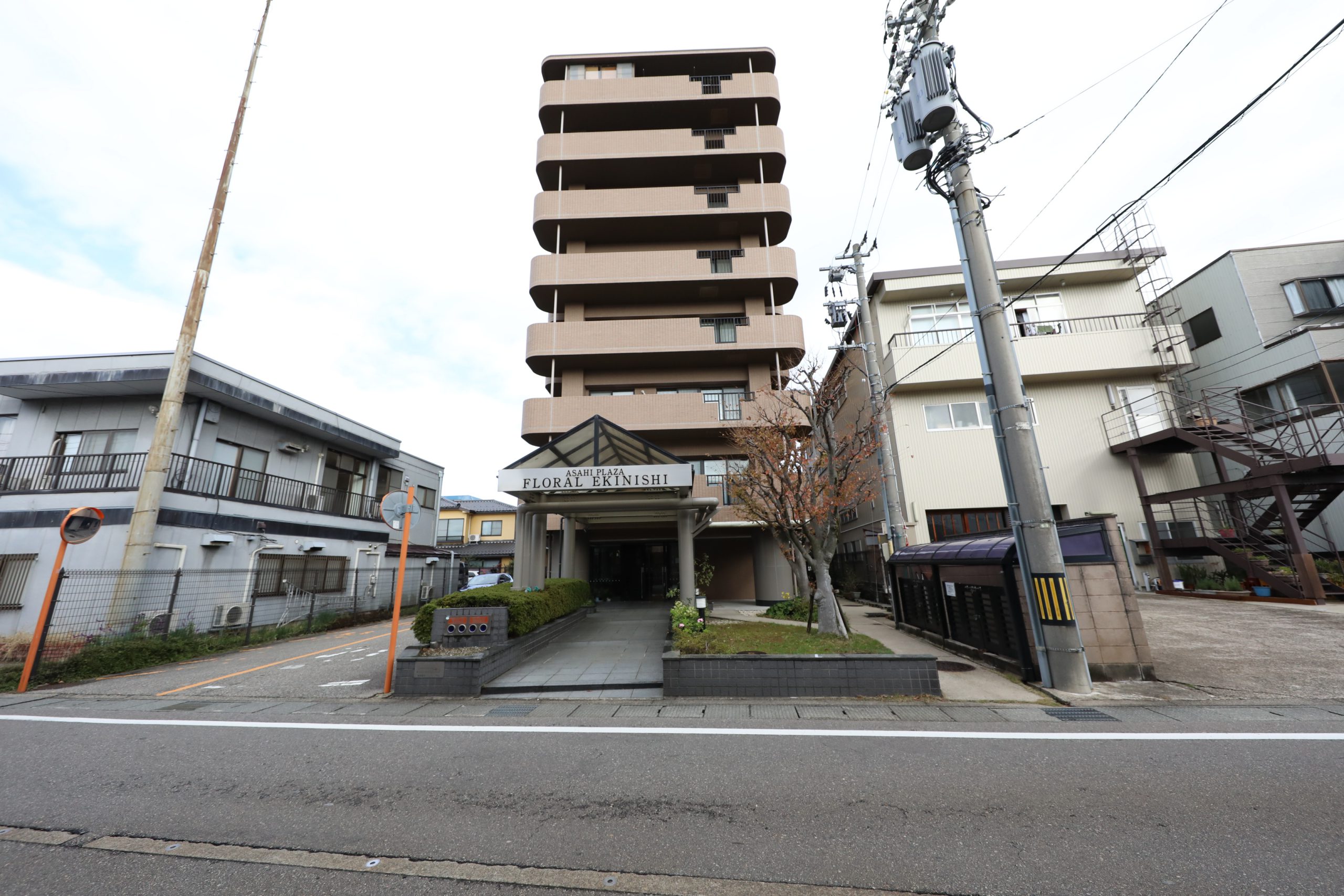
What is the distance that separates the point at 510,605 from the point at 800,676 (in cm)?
469

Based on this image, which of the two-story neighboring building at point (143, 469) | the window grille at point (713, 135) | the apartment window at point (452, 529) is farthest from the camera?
the apartment window at point (452, 529)

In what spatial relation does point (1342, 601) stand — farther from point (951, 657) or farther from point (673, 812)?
point (673, 812)

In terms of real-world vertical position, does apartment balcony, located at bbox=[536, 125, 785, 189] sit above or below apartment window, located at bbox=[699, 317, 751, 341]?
above

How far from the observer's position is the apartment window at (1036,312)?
1800 centimetres

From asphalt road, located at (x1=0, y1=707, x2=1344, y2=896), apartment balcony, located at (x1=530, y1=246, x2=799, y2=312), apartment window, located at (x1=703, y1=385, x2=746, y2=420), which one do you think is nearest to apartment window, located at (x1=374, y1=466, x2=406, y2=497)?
apartment balcony, located at (x1=530, y1=246, x2=799, y2=312)

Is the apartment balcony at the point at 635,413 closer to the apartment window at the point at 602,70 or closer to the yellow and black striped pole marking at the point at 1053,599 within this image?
the yellow and black striped pole marking at the point at 1053,599

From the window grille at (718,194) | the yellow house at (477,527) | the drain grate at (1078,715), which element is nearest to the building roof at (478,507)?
the yellow house at (477,527)

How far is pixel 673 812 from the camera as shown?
3453mm

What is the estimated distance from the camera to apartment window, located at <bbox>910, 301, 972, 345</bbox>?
1798cm

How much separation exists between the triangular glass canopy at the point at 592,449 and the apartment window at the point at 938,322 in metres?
11.6

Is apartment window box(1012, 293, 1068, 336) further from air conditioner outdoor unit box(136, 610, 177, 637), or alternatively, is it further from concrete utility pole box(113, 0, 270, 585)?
air conditioner outdoor unit box(136, 610, 177, 637)

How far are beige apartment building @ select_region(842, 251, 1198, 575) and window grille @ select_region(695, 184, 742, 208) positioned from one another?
7227mm

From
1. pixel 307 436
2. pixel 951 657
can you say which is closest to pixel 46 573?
pixel 307 436

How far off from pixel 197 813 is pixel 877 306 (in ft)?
68.3
